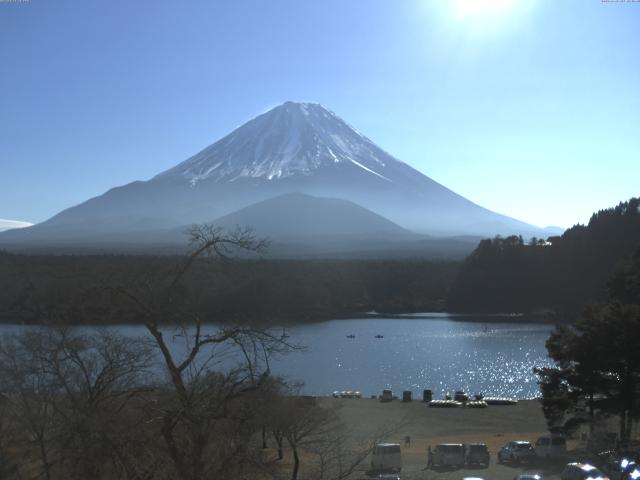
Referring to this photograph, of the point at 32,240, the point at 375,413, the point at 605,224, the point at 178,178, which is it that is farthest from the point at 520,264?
the point at 178,178

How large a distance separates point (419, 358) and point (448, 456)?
58.6 feet

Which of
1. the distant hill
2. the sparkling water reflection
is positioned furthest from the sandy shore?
the distant hill

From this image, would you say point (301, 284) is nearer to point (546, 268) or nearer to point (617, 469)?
point (546, 268)

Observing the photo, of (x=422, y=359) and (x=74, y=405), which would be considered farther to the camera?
(x=422, y=359)

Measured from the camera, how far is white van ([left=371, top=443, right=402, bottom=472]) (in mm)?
9086

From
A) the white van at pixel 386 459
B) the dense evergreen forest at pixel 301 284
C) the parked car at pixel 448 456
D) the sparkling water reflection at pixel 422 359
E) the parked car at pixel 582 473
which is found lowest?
the sparkling water reflection at pixel 422 359

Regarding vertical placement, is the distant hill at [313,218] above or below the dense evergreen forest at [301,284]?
above

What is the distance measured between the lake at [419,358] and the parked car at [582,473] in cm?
691

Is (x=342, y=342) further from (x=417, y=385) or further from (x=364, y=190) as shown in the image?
(x=364, y=190)

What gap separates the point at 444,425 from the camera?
14844 millimetres

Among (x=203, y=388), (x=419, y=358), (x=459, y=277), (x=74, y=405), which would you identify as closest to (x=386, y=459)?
(x=74, y=405)

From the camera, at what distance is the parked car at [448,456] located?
32.5 feet

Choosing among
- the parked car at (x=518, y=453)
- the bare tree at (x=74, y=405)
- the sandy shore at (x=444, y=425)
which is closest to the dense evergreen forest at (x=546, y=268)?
the sandy shore at (x=444, y=425)

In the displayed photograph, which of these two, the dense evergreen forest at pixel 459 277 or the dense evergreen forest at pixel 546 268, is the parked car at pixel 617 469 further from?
the dense evergreen forest at pixel 546 268
